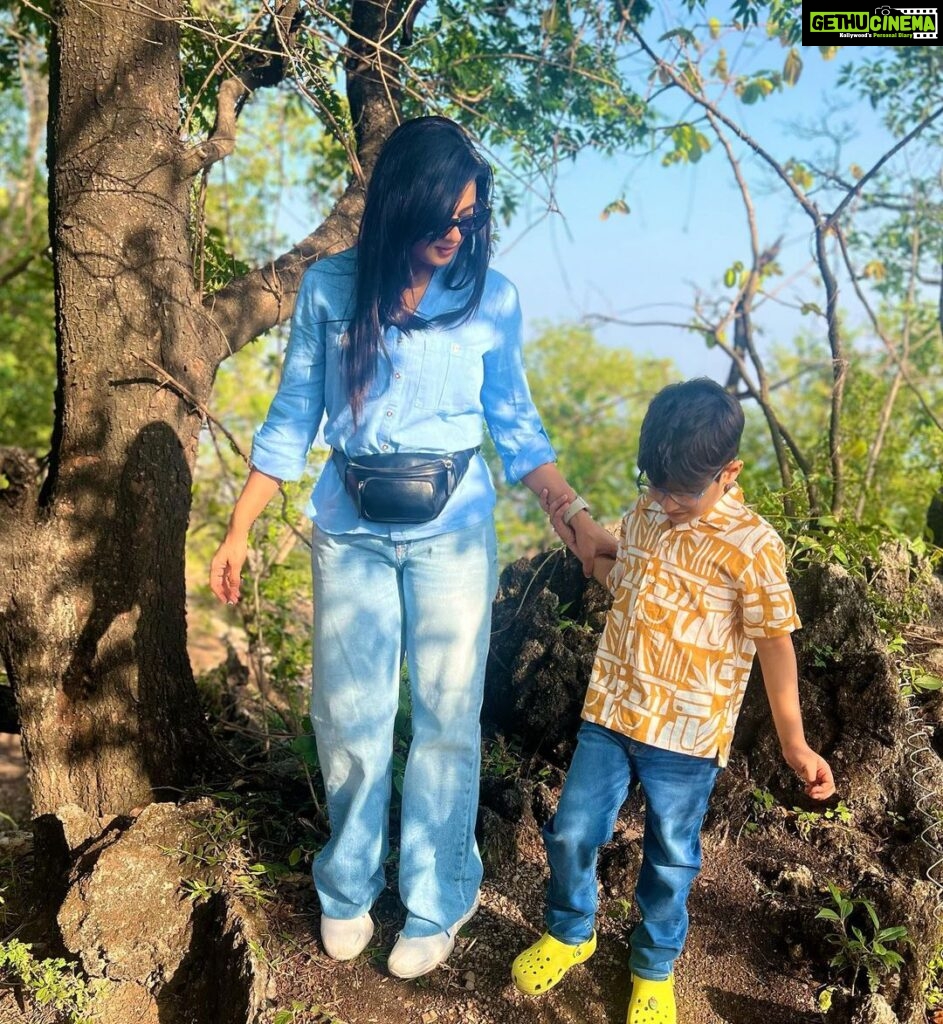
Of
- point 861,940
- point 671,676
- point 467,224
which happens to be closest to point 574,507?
point 671,676

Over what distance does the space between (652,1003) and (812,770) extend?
28.7 inches

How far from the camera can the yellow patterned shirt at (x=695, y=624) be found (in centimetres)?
210

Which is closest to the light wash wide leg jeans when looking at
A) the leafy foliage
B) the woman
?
the woman

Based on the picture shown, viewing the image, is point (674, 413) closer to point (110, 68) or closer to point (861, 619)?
point (861, 619)

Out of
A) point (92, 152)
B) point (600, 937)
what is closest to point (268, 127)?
point (92, 152)

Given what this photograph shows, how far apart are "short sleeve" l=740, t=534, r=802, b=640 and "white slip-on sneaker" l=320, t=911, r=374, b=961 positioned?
1334mm

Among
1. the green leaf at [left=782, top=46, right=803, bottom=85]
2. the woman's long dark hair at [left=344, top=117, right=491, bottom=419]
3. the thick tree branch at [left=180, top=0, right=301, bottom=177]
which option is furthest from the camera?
the green leaf at [left=782, top=46, right=803, bottom=85]

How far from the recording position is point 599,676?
2311 millimetres

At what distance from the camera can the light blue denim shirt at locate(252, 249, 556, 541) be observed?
231 cm

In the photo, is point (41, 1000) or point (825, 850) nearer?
point (41, 1000)

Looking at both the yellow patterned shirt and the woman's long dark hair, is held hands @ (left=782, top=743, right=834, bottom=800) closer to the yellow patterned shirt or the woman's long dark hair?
the yellow patterned shirt

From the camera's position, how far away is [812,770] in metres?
2.13

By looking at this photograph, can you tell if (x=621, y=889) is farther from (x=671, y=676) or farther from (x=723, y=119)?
(x=723, y=119)

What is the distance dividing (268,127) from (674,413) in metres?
9.37
